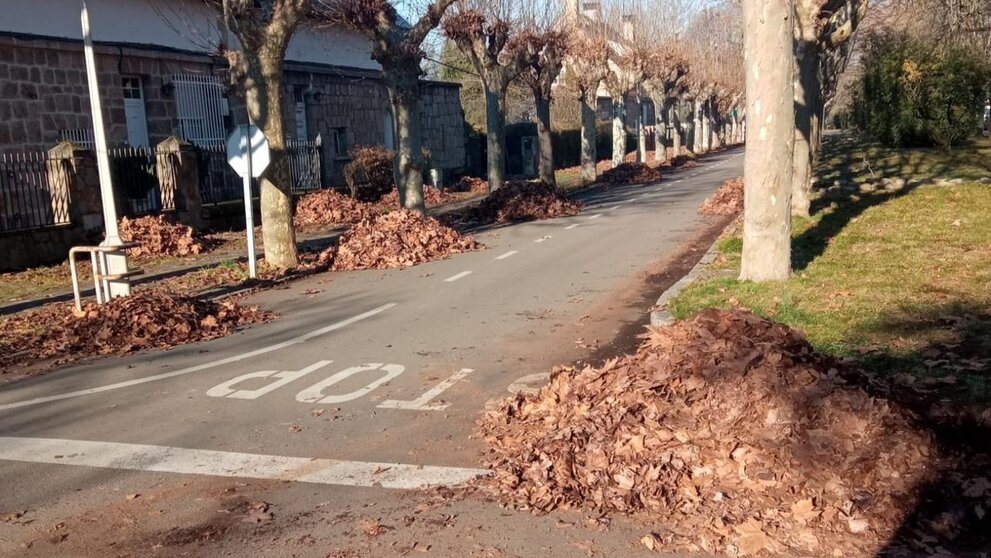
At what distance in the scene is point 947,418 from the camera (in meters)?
5.05

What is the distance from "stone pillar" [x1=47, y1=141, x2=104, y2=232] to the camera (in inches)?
644

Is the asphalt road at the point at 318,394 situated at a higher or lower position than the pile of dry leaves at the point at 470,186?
lower

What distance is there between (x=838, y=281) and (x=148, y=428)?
7501 millimetres

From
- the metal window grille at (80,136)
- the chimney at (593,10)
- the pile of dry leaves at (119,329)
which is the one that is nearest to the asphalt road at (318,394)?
the pile of dry leaves at (119,329)

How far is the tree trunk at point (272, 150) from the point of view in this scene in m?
14.0

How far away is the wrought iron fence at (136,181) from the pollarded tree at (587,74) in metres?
17.2

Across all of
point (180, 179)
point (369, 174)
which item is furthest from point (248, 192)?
point (369, 174)

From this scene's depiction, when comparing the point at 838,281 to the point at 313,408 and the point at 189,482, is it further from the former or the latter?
the point at 189,482

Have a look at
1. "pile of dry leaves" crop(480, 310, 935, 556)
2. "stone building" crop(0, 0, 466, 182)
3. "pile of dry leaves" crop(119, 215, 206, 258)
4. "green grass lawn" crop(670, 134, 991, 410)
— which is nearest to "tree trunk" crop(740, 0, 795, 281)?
"green grass lawn" crop(670, 134, 991, 410)

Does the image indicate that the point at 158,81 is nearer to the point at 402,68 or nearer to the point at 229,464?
the point at 402,68

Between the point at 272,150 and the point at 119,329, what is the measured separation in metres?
5.30

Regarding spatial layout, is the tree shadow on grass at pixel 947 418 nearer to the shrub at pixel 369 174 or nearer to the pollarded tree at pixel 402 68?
the pollarded tree at pixel 402 68

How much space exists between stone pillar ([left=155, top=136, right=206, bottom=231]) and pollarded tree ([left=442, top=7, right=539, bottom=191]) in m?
9.61

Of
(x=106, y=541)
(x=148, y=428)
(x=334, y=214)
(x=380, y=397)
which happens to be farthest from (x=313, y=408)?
(x=334, y=214)
